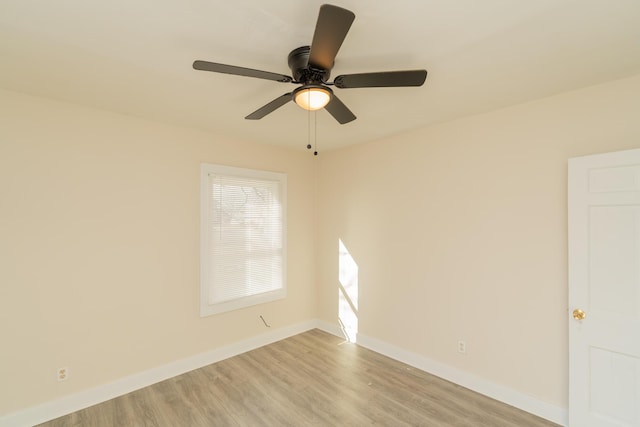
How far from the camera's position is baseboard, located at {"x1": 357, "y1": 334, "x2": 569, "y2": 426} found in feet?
7.86

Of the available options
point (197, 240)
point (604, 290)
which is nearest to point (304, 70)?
point (197, 240)

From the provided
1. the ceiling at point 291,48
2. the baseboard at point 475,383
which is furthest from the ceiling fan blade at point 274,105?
the baseboard at point 475,383

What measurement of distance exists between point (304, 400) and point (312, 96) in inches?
102

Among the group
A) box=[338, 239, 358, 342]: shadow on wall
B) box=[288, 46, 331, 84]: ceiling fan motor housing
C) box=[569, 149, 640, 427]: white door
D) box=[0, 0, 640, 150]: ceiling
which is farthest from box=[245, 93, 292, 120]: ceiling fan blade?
box=[338, 239, 358, 342]: shadow on wall

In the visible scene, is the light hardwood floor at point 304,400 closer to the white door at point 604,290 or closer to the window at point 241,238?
the white door at point 604,290

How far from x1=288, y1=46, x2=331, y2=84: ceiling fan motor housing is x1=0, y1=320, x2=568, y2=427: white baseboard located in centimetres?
302

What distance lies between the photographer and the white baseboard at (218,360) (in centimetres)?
237

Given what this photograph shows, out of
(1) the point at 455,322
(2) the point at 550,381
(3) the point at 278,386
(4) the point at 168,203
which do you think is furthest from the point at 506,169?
(4) the point at 168,203

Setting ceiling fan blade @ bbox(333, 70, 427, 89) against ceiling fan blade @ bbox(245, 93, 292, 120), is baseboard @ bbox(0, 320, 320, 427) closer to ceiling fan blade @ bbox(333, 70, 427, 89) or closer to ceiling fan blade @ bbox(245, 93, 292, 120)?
ceiling fan blade @ bbox(245, 93, 292, 120)

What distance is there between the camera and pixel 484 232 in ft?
9.23

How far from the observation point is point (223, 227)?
3521 millimetres

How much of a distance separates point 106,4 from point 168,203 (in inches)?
79.3

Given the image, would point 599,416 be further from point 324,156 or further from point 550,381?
point 324,156

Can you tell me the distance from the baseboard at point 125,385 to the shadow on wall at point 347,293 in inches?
34.2
